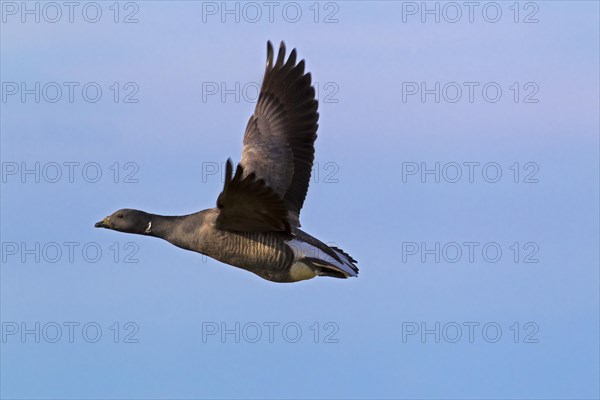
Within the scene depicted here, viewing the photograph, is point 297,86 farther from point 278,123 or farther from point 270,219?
point 270,219

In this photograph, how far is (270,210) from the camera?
1570cm

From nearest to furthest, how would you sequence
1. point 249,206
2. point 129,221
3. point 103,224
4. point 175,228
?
point 249,206, point 175,228, point 129,221, point 103,224

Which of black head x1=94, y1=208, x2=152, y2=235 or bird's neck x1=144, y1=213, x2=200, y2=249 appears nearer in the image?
bird's neck x1=144, y1=213, x2=200, y2=249

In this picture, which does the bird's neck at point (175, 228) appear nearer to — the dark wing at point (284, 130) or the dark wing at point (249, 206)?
the dark wing at point (249, 206)

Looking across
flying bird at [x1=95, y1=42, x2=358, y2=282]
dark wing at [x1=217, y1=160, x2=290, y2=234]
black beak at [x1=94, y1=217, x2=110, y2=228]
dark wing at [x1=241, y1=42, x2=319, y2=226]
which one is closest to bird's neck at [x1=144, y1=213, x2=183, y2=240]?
flying bird at [x1=95, y1=42, x2=358, y2=282]

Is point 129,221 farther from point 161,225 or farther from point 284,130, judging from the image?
point 284,130

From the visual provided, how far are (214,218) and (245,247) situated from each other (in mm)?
633

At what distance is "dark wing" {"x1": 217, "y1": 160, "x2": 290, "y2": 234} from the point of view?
15.0 meters

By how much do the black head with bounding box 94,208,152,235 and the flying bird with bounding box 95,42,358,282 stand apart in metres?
0.02

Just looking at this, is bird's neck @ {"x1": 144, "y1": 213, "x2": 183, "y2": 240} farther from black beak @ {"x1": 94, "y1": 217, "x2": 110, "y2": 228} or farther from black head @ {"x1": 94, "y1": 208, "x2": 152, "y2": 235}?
black beak @ {"x1": 94, "y1": 217, "x2": 110, "y2": 228}

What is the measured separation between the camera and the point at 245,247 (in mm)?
16391

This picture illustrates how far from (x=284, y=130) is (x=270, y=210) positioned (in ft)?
10.0

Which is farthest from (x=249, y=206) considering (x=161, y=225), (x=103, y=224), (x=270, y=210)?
(x=103, y=224)

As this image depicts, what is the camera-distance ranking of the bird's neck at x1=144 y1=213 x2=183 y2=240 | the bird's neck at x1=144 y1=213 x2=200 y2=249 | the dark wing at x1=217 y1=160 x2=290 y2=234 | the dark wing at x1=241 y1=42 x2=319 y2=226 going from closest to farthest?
the dark wing at x1=217 y1=160 x2=290 y2=234
the bird's neck at x1=144 y1=213 x2=200 y2=249
the bird's neck at x1=144 y1=213 x2=183 y2=240
the dark wing at x1=241 y1=42 x2=319 y2=226
